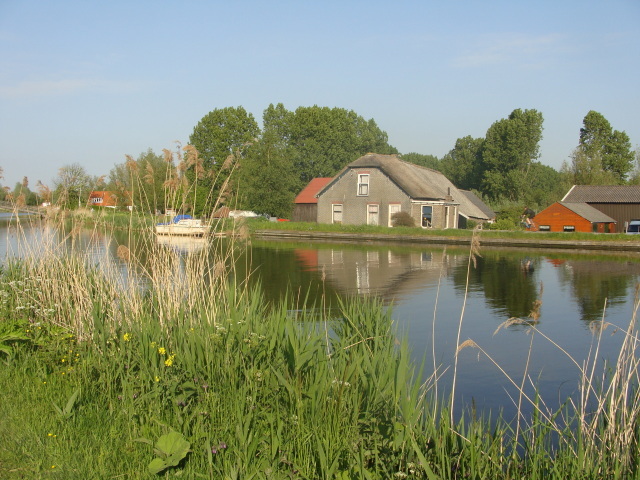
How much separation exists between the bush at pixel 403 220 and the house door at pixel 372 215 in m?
1.86

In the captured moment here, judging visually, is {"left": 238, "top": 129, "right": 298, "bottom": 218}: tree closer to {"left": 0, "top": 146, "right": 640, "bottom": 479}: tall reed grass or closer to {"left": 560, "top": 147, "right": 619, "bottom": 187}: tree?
{"left": 560, "top": 147, "right": 619, "bottom": 187}: tree

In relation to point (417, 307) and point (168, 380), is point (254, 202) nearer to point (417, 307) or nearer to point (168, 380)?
point (417, 307)

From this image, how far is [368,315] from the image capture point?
23.9 ft

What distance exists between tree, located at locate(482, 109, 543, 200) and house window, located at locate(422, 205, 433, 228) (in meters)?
24.4

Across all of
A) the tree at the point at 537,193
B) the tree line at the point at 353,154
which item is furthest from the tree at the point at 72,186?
the tree at the point at 537,193

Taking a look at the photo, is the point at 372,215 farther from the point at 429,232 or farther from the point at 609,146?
the point at 609,146

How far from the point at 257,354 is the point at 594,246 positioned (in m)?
29.2

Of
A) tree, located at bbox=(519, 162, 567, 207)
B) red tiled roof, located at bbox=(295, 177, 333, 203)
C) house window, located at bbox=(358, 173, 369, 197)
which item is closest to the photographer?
house window, located at bbox=(358, 173, 369, 197)

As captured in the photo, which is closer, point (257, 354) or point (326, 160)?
point (257, 354)

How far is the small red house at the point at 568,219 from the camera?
35.2 m

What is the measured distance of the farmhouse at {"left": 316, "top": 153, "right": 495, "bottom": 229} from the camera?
135ft

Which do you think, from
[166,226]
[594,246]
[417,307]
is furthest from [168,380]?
[594,246]

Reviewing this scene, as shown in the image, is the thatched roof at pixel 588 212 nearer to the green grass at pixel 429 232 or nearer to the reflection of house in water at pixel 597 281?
the green grass at pixel 429 232

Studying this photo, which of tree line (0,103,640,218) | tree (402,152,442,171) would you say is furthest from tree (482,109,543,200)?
tree (402,152,442,171)
